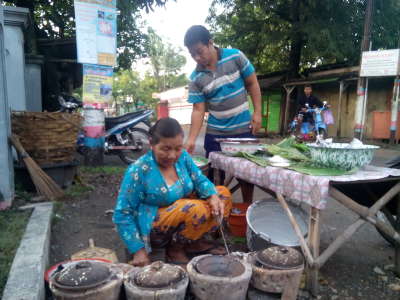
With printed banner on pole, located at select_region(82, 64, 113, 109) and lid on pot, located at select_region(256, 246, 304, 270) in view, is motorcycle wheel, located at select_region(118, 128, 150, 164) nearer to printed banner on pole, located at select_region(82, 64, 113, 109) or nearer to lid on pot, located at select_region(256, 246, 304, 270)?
printed banner on pole, located at select_region(82, 64, 113, 109)

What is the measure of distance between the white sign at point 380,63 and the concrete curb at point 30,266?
1064 cm

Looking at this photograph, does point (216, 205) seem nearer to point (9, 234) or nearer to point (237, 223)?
point (237, 223)

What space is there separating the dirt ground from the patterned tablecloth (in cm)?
70

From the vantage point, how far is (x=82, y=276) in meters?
1.50

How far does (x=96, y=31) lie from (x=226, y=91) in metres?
3.25

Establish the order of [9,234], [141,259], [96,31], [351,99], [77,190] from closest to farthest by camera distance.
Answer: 1. [141,259]
2. [9,234]
3. [77,190]
4. [96,31]
5. [351,99]

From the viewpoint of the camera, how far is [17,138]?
3.77 m

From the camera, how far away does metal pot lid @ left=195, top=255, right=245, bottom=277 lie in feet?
5.28

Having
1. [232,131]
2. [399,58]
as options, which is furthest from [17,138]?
[399,58]

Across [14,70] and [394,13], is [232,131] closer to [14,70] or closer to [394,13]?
[14,70]

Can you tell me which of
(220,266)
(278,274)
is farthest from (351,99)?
(220,266)

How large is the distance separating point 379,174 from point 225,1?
14.9m

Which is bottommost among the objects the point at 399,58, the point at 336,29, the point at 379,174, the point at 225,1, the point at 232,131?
the point at 379,174

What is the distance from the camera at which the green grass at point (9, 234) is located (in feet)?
6.88
